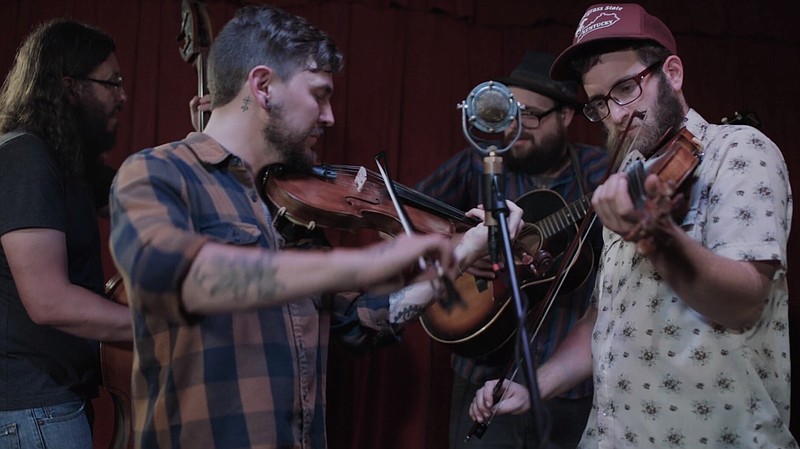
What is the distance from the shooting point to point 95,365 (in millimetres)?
2309

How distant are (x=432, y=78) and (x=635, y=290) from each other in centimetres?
198

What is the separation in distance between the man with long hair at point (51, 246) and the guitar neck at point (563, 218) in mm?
1448

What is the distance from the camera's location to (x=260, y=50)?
189cm

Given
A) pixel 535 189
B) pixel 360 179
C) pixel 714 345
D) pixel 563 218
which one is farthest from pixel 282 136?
pixel 535 189

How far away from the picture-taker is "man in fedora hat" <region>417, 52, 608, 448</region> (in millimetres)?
2844

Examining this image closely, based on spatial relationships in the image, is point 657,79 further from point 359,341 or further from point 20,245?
point 20,245

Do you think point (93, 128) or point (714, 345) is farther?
point (93, 128)

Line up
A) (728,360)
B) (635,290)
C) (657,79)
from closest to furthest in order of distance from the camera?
(728,360), (635,290), (657,79)

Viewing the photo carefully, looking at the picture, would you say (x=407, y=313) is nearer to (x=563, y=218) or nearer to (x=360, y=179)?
(x=360, y=179)

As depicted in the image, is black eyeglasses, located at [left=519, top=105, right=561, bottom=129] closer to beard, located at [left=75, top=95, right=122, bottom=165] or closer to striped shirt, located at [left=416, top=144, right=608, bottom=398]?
striped shirt, located at [left=416, top=144, right=608, bottom=398]

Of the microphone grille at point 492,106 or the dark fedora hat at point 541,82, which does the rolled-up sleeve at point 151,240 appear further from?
the dark fedora hat at point 541,82

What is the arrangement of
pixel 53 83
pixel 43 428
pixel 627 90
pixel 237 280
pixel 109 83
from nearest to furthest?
pixel 237 280 < pixel 627 90 < pixel 43 428 < pixel 53 83 < pixel 109 83

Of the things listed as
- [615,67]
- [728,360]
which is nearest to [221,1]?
[615,67]

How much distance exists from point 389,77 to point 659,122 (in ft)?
5.99
